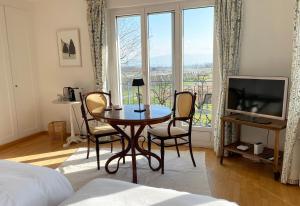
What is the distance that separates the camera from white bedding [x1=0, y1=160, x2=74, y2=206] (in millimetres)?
1529

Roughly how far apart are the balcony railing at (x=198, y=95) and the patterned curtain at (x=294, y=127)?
4.56ft

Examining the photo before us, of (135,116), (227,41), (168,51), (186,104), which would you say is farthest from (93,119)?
(227,41)

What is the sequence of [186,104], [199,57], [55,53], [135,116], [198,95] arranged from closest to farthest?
[135,116]
[186,104]
[199,57]
[198,95]
[55,53]

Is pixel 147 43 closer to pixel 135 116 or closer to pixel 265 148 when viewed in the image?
pixel 135 116

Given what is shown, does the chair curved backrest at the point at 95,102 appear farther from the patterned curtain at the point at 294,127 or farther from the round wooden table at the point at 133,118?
the patterned curtain at the point at 294,127

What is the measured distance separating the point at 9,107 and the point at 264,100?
4129 mm

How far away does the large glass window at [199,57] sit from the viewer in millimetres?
3867

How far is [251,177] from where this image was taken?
3043 mm

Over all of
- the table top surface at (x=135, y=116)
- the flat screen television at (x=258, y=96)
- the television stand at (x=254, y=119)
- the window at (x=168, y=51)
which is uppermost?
the window at (x=168, y=51)

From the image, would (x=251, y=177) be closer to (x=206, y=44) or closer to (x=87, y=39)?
(x=206, y=44)

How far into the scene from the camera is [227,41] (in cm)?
345

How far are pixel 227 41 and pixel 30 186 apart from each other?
A: 116 inches

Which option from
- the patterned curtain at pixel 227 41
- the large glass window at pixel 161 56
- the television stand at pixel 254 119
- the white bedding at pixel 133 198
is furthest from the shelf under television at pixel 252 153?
the white bedding at pixel 133 198

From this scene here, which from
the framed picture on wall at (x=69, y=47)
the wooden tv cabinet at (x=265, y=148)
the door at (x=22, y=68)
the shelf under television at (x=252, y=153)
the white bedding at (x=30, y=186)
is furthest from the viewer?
the framed picture on wall at (x=69, y=47)
